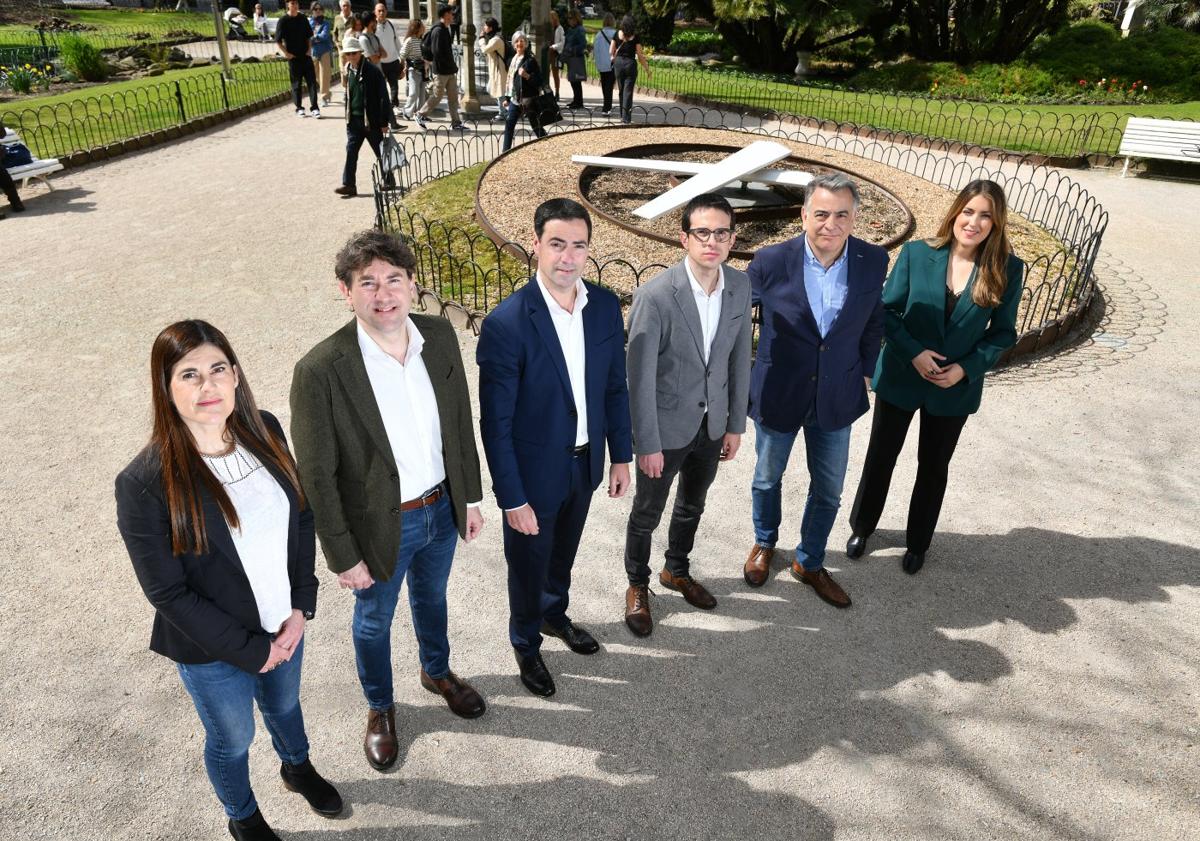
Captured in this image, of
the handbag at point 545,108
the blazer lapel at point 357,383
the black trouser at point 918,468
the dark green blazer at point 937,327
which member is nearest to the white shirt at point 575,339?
the blazer lapel at point 357,383

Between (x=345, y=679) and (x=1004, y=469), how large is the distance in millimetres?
4878

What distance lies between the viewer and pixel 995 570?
4980 millimetres

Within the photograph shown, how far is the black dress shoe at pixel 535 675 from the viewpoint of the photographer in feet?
13.0

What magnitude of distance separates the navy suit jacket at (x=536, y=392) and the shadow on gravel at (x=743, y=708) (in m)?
1.09

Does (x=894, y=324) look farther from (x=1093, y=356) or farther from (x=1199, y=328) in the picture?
(x=1199, y=328)

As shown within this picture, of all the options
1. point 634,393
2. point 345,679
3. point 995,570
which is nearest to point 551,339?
point 634,393

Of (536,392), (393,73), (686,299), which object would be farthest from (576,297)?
(393,73)

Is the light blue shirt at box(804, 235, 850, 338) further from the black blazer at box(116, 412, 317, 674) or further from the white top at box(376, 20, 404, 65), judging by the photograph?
the white top at box(376, 20, 404, 65)

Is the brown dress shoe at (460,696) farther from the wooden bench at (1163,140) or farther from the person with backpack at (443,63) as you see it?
the wooden bench at (1163,140)

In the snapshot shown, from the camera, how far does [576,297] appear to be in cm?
354

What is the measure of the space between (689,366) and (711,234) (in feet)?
2.17

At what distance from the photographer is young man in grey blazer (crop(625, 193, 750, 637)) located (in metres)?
3.85

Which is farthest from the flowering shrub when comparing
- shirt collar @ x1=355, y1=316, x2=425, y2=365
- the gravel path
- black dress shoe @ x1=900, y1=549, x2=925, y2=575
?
black dress shoe @ x1=900, y1=549, x2=925, y2=575

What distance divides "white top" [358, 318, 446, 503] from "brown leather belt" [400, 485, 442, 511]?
2 cm
